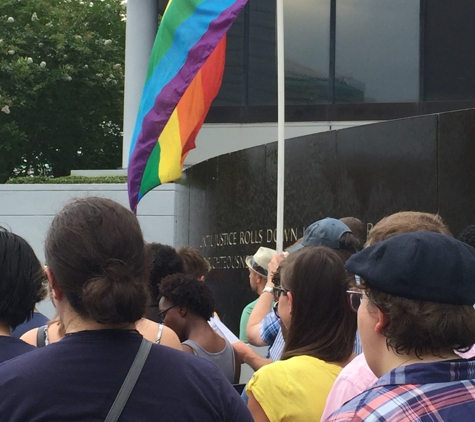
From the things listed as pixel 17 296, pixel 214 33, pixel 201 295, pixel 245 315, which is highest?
pixel 214 33

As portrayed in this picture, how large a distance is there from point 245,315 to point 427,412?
4.30 meters

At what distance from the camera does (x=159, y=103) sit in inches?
286

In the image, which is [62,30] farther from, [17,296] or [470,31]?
[17,296]

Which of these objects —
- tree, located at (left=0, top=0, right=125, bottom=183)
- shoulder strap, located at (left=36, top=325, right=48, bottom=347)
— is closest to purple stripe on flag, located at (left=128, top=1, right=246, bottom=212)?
shoulder strap, located at (left=36, top=325, right=48, bottom=347)

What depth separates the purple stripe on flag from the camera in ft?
22.7

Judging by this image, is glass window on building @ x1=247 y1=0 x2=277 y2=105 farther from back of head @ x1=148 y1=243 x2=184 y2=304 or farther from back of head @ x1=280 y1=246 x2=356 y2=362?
back of head @ x1=280 y1=246 x2=356 y2=362

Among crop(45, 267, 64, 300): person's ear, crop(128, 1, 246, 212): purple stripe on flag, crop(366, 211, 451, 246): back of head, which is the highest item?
crop(128, 1, 246, 212): purple stripe on flag

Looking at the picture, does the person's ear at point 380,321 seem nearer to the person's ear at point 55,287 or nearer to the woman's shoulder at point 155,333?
the person's ear at point 55,287

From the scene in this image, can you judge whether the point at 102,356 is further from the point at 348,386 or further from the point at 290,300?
the point at 290,300

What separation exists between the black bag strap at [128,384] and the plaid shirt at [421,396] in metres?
0.52

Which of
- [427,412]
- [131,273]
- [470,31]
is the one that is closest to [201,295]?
[131,273]

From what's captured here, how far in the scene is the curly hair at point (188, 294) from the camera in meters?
4.49

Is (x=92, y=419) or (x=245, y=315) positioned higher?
(x=92, y=419)

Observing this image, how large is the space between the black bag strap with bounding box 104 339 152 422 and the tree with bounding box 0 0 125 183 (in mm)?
18320
